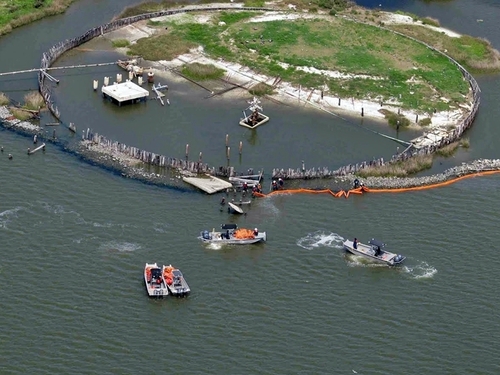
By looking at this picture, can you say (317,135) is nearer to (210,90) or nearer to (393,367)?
(210,90)

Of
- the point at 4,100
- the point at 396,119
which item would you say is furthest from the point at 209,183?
the point at 4,100

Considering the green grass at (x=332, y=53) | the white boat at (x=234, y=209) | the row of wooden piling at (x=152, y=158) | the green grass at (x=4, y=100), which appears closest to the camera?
the white boat at (x=234, y=209)

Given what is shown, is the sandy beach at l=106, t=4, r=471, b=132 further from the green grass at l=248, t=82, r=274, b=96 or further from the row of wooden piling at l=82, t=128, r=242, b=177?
the row of wooden piling at l=82, t=128, r=242, b=177

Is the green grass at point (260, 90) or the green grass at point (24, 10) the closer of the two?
the green grass at point (260, 90)

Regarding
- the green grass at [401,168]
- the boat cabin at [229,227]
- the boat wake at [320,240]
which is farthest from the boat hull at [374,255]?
the green grass at [401,168]

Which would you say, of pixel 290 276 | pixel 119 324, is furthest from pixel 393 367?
pixel 119 324

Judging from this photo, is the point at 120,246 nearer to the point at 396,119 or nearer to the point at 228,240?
the point at 228,240

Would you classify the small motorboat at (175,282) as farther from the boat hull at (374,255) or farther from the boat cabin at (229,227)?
the boat hull at (374,255)
